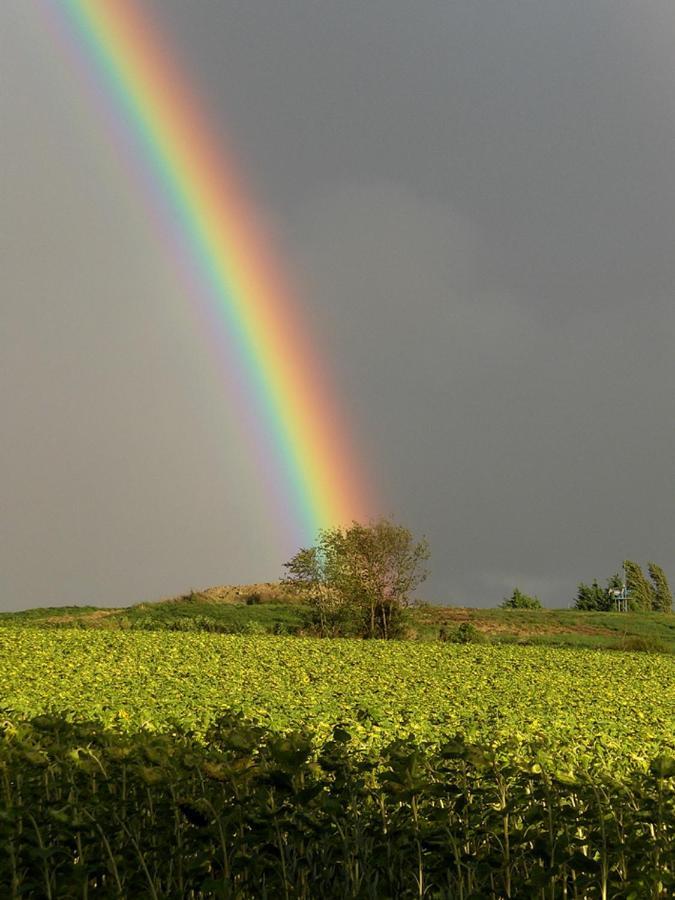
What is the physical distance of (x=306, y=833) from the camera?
5.31m

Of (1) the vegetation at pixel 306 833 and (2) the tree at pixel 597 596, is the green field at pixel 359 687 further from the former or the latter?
(2) the tree at pixel 597 596

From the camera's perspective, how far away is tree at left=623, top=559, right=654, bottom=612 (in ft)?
264

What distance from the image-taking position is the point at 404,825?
5.48 meters

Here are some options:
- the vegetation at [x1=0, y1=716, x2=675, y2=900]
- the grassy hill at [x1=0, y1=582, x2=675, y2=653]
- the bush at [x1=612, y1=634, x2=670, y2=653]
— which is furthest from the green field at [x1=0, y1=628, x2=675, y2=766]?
the grassy hill at [x1=0, y1=582, x2=675, y2=653]

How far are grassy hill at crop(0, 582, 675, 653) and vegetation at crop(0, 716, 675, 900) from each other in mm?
30112

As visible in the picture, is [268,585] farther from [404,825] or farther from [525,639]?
[404,825]

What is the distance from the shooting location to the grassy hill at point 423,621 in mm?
36969

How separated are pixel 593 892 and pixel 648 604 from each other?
78.6 metres

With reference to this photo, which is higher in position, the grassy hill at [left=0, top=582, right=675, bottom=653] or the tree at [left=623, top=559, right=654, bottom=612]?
the tree at [left=623, top=559, right=654, bottom=612]

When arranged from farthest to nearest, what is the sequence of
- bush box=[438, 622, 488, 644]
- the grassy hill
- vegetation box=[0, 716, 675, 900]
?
1. the grassy hill
2. bush box=[438, 622, 488, 644]
3. vegetation box=[0, 716, 675, 900]

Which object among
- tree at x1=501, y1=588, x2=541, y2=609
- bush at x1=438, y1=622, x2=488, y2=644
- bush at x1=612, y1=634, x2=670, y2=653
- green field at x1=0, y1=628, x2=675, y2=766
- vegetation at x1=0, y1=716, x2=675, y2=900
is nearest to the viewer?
vegetation at x1=0, y1=716, x2=675, y2=900

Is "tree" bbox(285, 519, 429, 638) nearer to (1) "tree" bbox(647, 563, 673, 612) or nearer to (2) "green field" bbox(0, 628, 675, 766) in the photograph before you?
(2) "green field" bbox(0, 628, 675, 766)

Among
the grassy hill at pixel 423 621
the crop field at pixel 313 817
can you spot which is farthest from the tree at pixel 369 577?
the crop field at pixel 313 817

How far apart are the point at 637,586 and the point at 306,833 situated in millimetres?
81756
